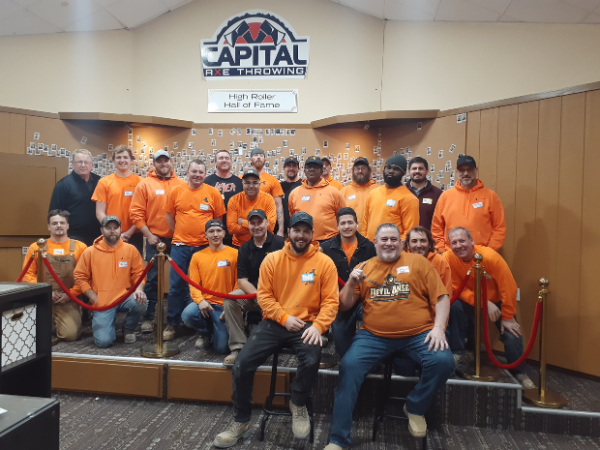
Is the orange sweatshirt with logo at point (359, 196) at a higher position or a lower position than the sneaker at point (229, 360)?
higher

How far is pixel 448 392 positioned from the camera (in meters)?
2.80

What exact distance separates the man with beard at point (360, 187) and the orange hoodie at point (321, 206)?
0.41 m

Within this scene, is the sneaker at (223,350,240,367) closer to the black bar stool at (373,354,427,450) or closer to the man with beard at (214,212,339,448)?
the man with beard at (214,212,339,448)

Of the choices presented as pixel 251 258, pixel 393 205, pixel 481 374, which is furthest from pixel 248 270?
pixel 481 374

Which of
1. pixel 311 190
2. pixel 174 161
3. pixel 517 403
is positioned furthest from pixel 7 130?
pixel 517 403

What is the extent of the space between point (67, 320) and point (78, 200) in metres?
1.43

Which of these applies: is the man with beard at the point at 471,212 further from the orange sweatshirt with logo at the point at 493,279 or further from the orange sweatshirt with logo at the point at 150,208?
the orange sweatshirt with logo at the point at 150,208

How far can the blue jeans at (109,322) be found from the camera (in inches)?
133

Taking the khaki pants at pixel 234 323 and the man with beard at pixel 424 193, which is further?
the man with beard at pixel 424 193

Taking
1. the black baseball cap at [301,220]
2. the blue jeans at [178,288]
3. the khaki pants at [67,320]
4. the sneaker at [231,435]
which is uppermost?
the black baseball cap at [301,220]

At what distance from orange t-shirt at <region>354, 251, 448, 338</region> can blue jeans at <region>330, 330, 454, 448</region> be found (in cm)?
8

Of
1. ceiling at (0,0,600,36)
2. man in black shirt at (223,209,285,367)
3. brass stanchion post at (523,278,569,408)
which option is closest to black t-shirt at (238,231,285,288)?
man in black shirt at (223,209,285,367)

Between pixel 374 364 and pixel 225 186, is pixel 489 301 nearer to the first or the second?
pixel 374 364

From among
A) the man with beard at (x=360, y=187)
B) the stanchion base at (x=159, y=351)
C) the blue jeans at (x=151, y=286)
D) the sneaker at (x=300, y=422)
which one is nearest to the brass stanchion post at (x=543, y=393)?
the sneaker at (x=300, y=422)
